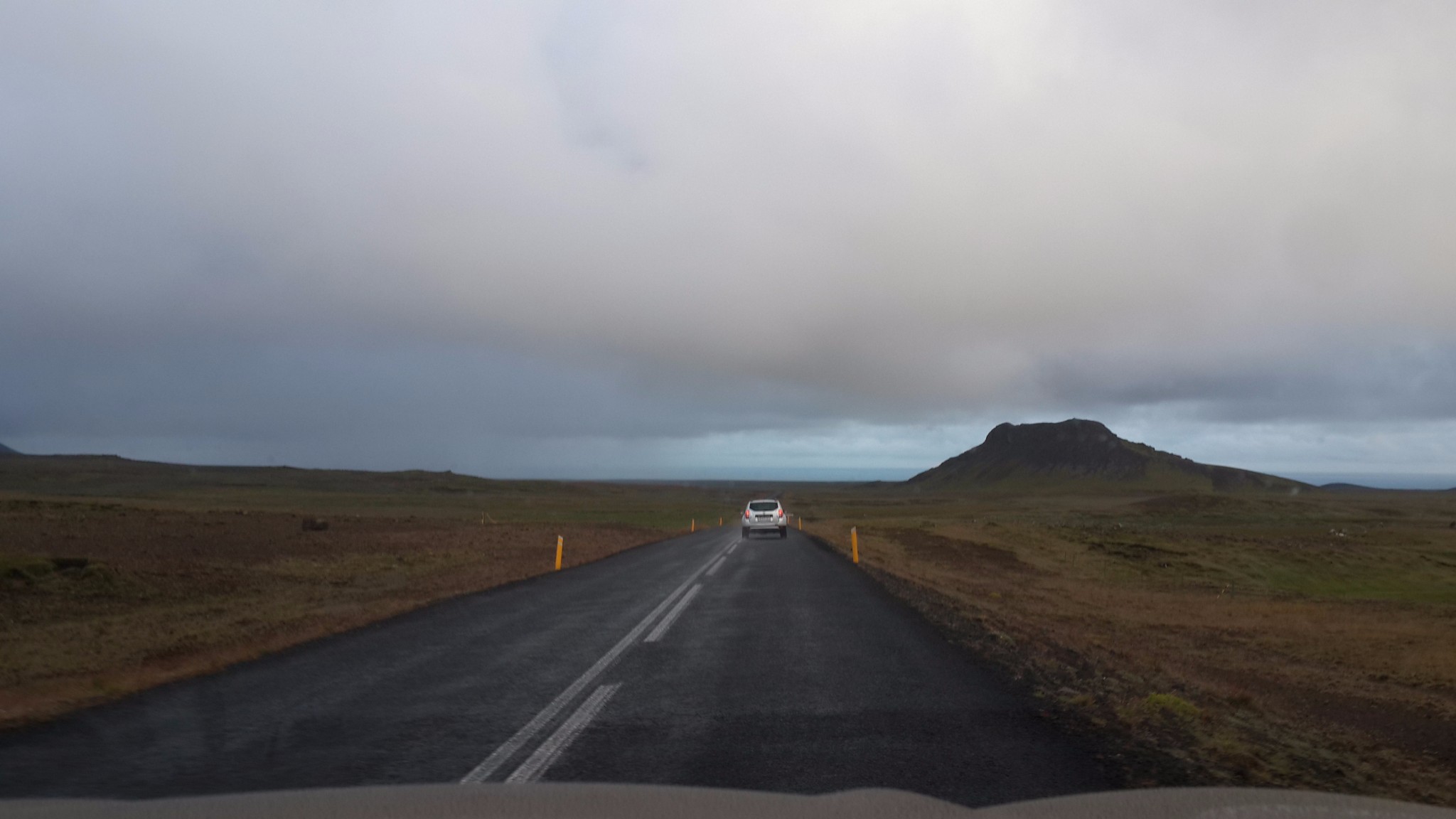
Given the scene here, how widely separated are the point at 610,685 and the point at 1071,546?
43768mm

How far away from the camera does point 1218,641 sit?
19422mm

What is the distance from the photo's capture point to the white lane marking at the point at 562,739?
238 inches

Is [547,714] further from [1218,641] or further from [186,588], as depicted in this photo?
[1218,641]

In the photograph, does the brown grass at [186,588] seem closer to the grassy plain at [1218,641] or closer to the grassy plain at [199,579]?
the grassy plain at [199,579]

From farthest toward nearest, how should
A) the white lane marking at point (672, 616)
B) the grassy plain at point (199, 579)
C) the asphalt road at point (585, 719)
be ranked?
the white lane marking at point (672, 616) < the grassy plain at point (199, 579) < the asphalt road at point (585, 719)

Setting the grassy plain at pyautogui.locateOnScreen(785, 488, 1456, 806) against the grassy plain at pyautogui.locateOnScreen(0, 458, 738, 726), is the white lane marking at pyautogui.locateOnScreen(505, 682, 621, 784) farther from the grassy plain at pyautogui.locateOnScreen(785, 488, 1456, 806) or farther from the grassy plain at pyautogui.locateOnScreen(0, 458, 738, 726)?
the grassy plain at pyautogui.locateOnScreen(0, 458, 738, 726)

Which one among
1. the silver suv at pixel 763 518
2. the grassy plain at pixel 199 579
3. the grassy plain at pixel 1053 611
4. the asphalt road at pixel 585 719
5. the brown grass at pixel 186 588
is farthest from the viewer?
the silver suv at pixel 763 518

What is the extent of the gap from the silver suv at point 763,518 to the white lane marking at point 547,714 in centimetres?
2927

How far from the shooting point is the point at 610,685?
9234mm

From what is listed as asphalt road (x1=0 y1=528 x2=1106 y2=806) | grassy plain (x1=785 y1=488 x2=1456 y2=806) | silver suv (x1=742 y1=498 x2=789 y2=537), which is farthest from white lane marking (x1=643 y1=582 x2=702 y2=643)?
silver suv (x1=742 y1=498 x2=789 y2=537)

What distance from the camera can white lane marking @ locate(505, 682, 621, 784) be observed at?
6.04 meters

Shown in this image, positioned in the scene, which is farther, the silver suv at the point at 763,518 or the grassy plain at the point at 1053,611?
the silver suv at the point at 763,518

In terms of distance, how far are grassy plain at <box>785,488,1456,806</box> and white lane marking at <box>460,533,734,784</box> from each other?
402 cm

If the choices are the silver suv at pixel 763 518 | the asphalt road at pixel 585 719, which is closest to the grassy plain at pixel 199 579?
the asphalt road at pixel 585 719
